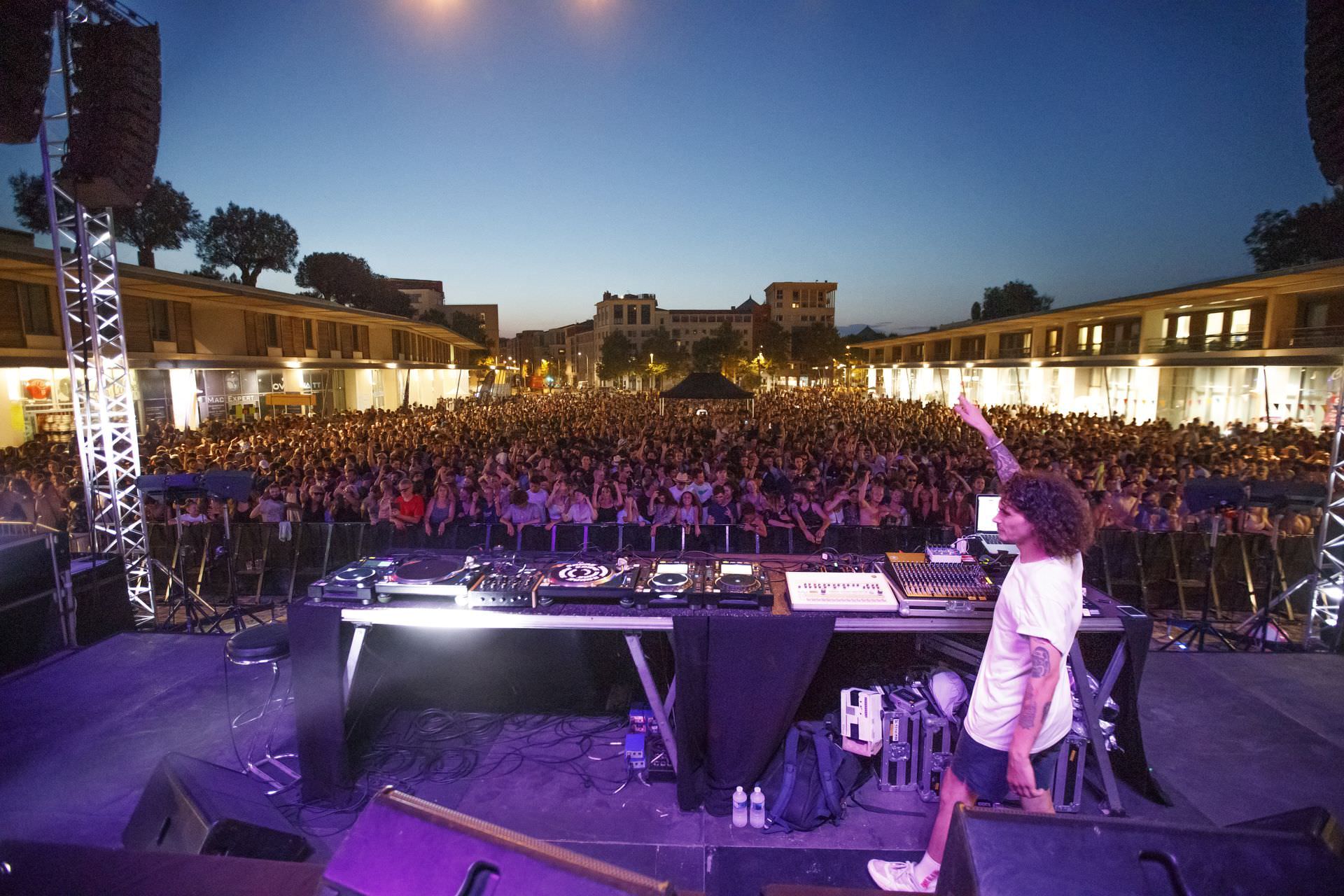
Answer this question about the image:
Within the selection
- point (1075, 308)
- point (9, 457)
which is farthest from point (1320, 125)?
point (1075, 308)

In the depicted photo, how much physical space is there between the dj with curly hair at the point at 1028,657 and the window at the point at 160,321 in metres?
25.5

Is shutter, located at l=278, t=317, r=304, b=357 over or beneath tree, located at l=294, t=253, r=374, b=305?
beneath

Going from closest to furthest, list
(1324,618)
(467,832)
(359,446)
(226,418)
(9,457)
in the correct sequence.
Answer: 1. (467,832)
2. (1324,618)
3. (9,457)
4. (359,446)
5. (226,418)

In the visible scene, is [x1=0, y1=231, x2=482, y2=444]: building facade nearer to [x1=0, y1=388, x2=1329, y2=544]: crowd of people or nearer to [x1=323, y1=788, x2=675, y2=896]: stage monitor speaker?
[x1=0, y1=388, x2=1329, y2=544]: crowd of people

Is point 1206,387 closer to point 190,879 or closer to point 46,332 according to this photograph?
point 190,879

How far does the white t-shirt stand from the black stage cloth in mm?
858

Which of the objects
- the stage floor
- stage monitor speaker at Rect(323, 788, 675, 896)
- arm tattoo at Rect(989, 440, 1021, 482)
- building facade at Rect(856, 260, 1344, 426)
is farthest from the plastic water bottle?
building facade at Rect(856, 260, 1344, 426)

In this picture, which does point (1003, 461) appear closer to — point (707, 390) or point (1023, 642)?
point (1023, 642)

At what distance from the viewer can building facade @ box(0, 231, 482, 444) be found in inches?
611

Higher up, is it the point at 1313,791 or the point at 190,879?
the point at 190,879

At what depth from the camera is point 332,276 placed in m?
52.8

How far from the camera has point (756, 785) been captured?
346 centimetres

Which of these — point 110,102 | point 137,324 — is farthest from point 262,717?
point 137,324

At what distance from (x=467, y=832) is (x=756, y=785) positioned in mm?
2553
